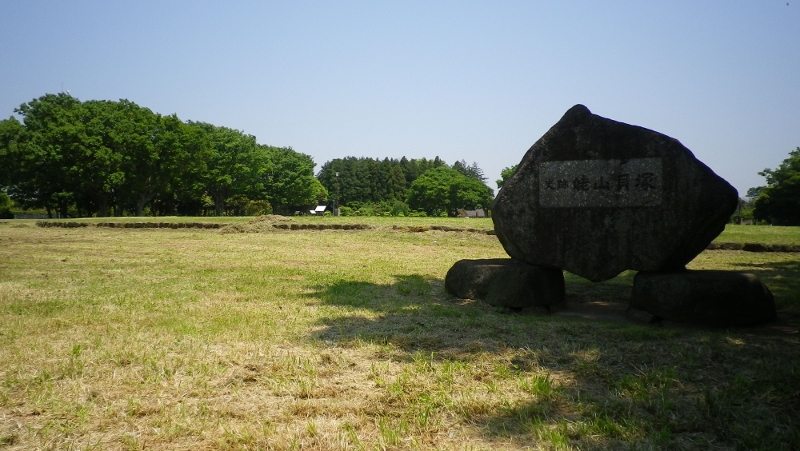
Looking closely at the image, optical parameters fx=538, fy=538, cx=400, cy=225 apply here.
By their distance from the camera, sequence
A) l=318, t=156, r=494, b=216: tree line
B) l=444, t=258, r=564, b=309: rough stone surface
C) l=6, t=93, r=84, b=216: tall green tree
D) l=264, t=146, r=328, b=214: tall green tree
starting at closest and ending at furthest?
1. l=444, t=258, r=564, b=309: rough stone surface
2. l=6, t=93, r=84, b=216: tall green tree
3. l=264, t=146, r=328, b=214: tall green tree
4. l=318, t=156, r=494, b=216: tree line

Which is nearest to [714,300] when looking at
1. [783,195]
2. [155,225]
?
[155,225]

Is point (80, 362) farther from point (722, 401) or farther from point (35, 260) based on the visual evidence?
point (35, 260)

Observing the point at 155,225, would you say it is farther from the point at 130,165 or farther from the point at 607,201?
the point at 607,201

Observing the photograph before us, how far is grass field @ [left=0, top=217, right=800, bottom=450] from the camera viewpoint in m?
3.69

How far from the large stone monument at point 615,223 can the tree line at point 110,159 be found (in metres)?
40.3

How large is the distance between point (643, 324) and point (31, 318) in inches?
316

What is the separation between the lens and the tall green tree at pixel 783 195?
3459cm

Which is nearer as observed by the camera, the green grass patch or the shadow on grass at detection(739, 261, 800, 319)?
the shadow on grass at detection(739, 261, 800, 319)

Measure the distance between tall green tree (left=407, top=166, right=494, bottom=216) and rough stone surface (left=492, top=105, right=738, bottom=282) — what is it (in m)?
70.6

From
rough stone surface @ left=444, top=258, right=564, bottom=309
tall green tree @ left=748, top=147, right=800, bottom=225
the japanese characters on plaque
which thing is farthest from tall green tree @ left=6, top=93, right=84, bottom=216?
tall green tree @ left=748, top=147, right=800, bottom=225

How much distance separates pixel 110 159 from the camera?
41406mm

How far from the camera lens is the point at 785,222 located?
36031mm

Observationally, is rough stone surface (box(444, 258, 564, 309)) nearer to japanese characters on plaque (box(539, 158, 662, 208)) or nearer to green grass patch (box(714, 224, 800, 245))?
japanese characters on plaque (box(539, 158, 662, 208))

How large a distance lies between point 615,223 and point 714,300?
5.27 ft
